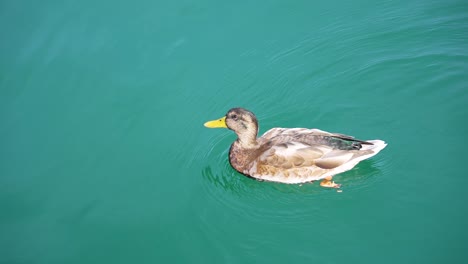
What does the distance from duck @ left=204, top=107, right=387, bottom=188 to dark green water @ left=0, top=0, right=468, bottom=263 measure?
0.21 m

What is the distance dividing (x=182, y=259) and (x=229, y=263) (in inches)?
25.8

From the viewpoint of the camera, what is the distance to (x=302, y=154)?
22.1 ft

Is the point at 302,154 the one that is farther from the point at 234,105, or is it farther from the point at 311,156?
the point at 234,105

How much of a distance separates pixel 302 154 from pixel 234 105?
1972 mm

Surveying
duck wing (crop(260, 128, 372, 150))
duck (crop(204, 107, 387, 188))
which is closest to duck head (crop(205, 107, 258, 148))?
duck (crop(204, 107, 387, 188))

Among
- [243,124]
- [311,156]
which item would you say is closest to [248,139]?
[243,124]

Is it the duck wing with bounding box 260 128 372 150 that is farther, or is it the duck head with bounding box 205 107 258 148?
the duck head with bounding box 205 107 258 148

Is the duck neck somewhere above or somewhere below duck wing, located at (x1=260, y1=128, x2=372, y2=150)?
above

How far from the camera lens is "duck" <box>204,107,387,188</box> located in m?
6.66

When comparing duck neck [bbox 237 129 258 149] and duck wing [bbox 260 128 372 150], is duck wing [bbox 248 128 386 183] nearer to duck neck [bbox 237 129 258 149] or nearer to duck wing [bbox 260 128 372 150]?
duck wing [bbox 260 128 372 150]

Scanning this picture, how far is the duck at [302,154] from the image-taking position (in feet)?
21.9

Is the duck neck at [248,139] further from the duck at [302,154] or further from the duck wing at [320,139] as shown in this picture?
the duck wing at [320,139]

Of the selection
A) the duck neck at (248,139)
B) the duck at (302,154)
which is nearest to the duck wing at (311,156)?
the duck at (302,154)

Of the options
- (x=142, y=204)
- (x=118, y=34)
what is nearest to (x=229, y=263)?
(x=142, y=204)
